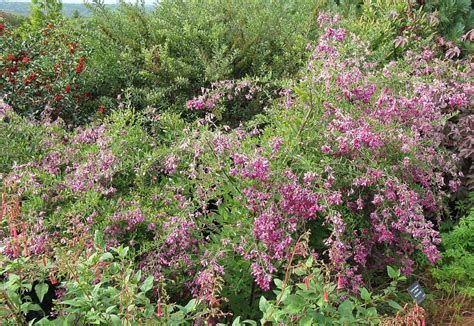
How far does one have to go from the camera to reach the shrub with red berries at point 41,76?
4773mm

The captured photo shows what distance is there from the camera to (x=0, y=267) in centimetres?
188

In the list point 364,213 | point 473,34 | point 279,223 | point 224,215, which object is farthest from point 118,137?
point 473,34

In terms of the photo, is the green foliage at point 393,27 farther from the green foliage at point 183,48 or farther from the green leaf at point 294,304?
the green leaf at point 294,304

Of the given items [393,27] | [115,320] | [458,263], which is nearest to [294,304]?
[115,320]

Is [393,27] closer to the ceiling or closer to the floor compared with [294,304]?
closer to the ceiling

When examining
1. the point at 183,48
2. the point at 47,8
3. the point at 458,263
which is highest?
the point at 47,8

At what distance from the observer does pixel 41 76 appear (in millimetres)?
4949

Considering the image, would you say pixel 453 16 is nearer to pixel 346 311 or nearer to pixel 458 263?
pixel 458 263

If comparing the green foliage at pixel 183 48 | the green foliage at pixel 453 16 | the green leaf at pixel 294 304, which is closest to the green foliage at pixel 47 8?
the green foliage at pixel 183 48

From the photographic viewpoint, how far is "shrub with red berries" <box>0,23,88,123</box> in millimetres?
4773

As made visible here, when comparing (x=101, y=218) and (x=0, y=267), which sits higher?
(x=0, y=267)

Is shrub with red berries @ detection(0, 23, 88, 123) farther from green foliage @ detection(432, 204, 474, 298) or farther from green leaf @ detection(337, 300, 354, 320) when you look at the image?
green leaf @ detection(337, 300, 354, 320)

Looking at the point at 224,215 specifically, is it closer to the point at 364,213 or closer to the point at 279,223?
the point at 279,223

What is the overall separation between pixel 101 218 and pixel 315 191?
1.13m
